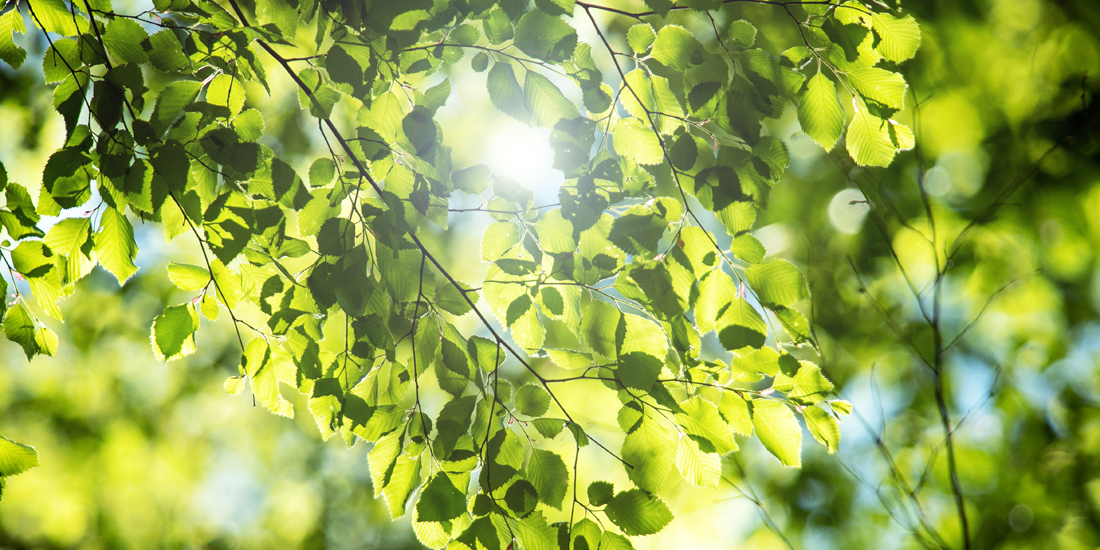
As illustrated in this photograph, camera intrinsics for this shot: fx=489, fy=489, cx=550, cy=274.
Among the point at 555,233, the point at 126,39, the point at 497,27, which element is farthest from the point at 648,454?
the point at 126,39

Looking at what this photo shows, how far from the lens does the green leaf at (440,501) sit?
32.9 inches

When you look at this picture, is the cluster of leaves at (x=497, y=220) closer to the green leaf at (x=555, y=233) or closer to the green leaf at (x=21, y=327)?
the green leaf at (x=555, y=233)

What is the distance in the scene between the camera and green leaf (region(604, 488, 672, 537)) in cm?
88

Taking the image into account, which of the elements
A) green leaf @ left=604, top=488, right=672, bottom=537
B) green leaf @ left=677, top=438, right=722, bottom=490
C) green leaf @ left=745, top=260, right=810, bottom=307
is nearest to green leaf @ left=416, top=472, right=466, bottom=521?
green leaf @ left=604, top=488, right=672, bottom=537

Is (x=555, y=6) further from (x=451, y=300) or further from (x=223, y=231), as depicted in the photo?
(x=223, y=231)

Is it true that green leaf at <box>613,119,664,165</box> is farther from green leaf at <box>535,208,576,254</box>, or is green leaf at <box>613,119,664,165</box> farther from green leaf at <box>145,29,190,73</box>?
green leaf at <box>145,29,190,73</box>

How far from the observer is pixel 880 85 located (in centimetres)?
88

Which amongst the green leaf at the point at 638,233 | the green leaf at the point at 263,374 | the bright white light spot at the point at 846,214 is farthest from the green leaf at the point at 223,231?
the bright white light spot at the point at 846,214

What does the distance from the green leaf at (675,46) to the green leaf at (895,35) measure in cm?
33

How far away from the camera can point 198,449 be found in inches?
222

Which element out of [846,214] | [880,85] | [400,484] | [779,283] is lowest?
[846,214]

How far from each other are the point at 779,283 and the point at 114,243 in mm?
1308

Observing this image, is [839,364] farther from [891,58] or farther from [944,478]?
[891,58]

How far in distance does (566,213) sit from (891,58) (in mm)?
661
